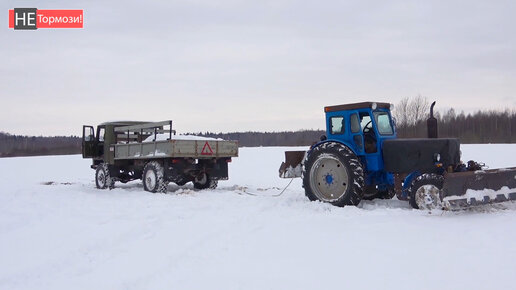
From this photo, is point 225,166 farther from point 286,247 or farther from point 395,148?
point 286,247

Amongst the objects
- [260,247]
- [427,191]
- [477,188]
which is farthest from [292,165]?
[260,247]

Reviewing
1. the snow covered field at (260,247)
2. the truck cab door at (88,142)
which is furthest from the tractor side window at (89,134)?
the snow covered field at (260,247)

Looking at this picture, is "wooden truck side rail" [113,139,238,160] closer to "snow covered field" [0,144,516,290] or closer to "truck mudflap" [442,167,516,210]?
"snow covered field" [0,144,516,290]

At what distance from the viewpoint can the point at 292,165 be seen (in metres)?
11.6

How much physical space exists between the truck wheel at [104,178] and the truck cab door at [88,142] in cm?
88

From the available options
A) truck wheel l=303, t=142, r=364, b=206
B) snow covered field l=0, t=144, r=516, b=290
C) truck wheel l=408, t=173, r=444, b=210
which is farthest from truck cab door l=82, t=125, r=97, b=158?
truck wheel l=408, t=173, r=444, b=210

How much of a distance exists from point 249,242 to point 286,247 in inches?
23.9

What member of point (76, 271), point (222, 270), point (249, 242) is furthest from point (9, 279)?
point (249, 242)

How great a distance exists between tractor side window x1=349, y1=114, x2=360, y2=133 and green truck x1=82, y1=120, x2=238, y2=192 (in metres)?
5.57

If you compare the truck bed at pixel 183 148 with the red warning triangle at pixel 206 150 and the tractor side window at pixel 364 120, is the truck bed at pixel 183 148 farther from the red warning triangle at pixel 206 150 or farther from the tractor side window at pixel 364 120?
the tractor side window at pixel 364 120

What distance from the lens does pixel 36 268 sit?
18.7 ft

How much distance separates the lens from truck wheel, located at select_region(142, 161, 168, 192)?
46.5 ft

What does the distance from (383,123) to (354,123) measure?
68 cm

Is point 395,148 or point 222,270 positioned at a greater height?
point 395,148
